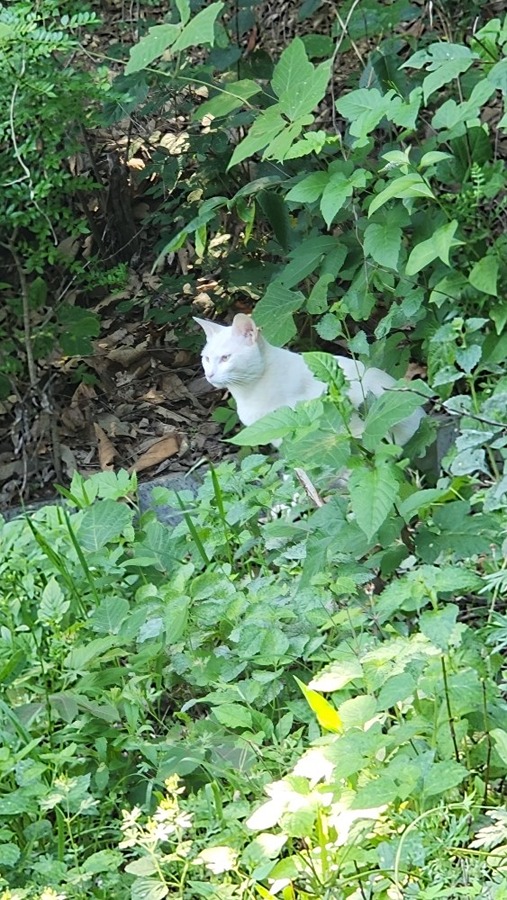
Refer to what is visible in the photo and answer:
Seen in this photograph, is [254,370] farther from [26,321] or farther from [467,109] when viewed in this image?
[467,109]

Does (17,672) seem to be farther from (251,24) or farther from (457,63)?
(251,24)

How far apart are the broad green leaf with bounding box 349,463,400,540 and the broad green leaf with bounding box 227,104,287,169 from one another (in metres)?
1.18

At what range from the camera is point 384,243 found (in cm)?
312

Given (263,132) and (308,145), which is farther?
(263,132)

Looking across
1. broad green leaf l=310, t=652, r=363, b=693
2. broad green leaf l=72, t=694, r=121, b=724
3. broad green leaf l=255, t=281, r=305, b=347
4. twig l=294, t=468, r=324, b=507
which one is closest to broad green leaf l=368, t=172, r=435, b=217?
twig l=294, t=468, r=324, b=507

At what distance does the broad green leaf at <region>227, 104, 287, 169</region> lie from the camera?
3090 mm

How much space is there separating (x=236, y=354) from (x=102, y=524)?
1.00 metres

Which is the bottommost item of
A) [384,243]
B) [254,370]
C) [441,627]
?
[254,370]

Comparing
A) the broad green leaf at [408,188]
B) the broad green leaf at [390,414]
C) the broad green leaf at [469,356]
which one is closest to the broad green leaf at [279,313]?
the broad green leaf at [408,188]

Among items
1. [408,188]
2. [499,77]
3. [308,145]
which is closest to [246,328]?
[308,145]

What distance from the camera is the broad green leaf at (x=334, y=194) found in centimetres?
307

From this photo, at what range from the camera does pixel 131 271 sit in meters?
5.46

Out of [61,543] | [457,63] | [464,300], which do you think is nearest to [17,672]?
[61,543]

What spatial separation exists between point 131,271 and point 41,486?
4.48 feet
